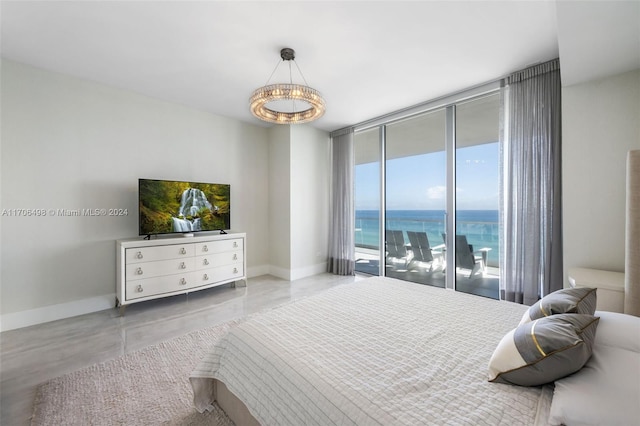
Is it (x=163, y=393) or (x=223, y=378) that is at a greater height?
(x=223, y=378)

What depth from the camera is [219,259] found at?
3900 millimetres

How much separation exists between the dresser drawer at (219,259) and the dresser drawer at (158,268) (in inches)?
4.3

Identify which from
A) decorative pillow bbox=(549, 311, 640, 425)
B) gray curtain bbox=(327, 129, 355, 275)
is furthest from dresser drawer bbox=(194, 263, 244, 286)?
decorative pillow bbox=(549, 311, 640, 425)

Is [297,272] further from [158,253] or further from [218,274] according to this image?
[158,253]

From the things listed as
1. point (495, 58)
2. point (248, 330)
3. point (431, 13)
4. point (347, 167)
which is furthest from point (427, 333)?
point (347, 167)

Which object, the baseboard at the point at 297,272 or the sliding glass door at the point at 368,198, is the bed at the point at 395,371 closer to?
the baseboard at the point at 297,272

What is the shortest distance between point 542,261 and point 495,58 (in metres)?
2.17

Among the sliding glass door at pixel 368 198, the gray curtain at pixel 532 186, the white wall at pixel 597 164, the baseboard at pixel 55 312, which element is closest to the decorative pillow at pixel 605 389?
the white wall at pixel 597 164

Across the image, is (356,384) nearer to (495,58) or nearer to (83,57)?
(495,58)

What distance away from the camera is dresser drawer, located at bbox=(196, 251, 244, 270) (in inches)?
146

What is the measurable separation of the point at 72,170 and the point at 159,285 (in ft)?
5.56

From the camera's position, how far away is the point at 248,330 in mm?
1505

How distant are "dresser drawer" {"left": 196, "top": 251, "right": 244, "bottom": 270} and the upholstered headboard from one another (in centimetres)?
411

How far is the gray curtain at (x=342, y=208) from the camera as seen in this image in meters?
4.87
